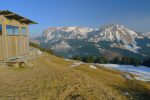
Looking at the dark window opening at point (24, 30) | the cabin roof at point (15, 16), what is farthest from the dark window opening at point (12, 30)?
the dark window opening at point (24, 30)

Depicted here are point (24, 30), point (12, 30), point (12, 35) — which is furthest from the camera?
point (24, 30)

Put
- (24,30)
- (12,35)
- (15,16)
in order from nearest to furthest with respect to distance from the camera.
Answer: (12,35)
(15,16)
(24,30)

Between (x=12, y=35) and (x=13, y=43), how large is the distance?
112 cm

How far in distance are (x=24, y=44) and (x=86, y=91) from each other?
18074 millimetres

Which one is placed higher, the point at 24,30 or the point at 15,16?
the point at 15,16

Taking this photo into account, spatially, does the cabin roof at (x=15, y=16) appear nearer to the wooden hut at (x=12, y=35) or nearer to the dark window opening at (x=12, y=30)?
the wooden hut at (x=12, y=35)

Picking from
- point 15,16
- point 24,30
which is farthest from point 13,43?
point 24,30

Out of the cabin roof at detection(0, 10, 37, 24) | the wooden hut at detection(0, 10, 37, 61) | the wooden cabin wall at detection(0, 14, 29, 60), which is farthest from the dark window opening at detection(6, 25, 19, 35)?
the cabin roof at detection(0, 10, 37, 24)

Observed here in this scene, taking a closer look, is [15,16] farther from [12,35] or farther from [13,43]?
[13,43]

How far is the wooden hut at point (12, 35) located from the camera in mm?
33688

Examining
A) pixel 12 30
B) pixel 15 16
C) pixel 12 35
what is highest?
pixel 15 16

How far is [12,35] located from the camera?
120ft

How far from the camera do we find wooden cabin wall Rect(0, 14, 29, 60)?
3394 cm

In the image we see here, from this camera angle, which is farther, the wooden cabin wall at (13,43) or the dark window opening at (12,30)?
the dark window opening at (12,30)
